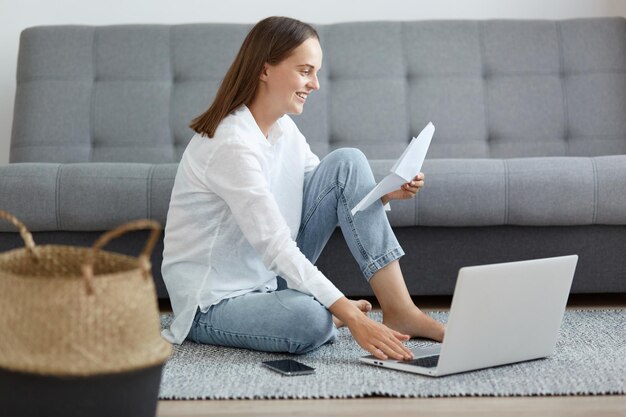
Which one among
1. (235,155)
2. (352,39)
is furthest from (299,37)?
(352,39)

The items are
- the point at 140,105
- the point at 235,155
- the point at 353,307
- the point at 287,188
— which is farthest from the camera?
the point at 140,105

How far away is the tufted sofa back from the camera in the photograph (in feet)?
10.3

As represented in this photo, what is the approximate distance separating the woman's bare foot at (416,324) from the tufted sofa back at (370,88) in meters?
1.12

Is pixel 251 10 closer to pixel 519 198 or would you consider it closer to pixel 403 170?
pixel 519 198

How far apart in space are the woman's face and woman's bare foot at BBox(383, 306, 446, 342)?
494mm

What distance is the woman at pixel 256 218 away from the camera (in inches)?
75.5

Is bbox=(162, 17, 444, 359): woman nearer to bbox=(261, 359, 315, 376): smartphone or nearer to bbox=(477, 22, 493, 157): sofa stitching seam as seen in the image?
bbox=(261, 359, 315, 376): smartphone

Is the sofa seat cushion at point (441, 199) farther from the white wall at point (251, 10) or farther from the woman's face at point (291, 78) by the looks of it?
the white wall at point (251, 10)

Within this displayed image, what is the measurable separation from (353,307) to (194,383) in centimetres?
33

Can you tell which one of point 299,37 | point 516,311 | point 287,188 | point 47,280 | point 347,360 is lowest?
point 347,360

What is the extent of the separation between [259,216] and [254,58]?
379mm

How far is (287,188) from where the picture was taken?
7.09 feet

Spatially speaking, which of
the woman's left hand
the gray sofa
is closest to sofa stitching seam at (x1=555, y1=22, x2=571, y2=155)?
the gray sofa

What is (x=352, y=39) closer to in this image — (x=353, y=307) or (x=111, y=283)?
(x=353, y=307)
